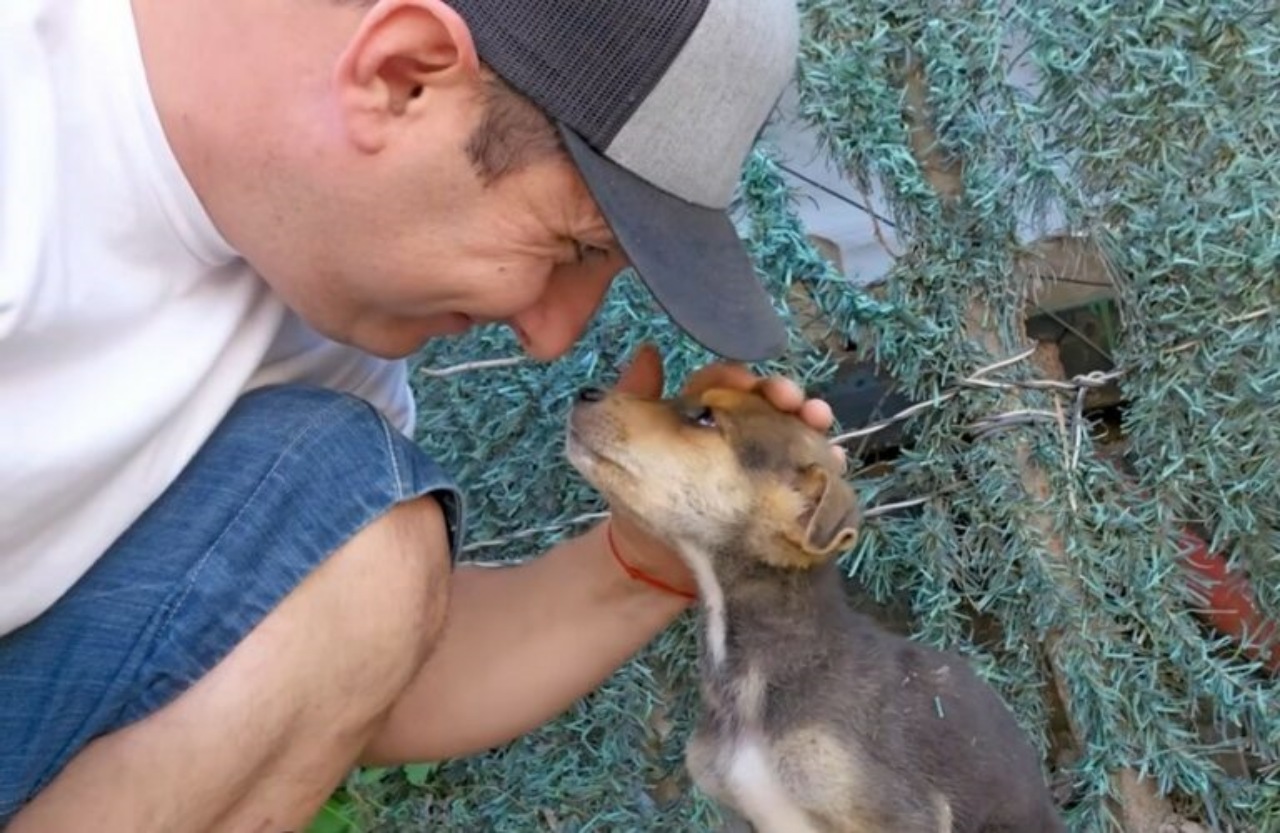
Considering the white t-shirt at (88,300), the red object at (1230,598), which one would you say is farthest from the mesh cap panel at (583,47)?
the red object at (1230,598)

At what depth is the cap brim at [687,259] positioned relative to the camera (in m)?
1.83

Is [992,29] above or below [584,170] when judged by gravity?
below

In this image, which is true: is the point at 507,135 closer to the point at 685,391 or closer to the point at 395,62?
the point at 395,62

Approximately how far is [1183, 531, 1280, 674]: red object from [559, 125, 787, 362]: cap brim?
47.8 inches

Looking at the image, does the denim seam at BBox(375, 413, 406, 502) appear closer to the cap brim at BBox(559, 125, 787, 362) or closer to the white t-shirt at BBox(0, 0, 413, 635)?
the white t-shirt at BBox(0, 0, 413, 635)

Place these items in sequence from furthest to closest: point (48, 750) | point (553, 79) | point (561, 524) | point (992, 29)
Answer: point (561, 524), point (992, 29), point (48, 750), point (553, 79)

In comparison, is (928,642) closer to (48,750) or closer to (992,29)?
(992,29)

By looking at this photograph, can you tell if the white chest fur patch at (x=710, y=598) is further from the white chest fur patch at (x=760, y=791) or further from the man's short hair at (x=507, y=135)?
the man's short hair at (x=507, y=135)

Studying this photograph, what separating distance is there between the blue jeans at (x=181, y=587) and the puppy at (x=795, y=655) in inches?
21.3

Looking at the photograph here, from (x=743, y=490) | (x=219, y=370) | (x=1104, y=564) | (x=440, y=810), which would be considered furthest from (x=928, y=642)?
(x=219, y=370)

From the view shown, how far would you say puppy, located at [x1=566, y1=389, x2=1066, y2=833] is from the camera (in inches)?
99.6

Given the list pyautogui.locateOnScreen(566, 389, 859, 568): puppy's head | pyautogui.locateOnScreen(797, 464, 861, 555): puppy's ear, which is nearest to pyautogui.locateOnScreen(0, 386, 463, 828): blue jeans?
pyautogui.locateOnScreen(566, 389, 859, 568): puppy's head

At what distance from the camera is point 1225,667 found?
9.36ft

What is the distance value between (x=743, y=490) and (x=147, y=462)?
0.98 meters
